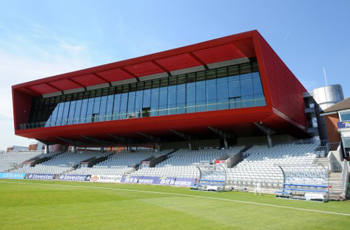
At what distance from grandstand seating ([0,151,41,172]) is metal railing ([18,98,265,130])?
8377 millimetres

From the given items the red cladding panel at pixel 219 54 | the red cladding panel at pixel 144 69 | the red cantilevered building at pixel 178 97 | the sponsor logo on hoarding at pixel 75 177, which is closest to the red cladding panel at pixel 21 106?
the red cantilevered building at pixel 178 97

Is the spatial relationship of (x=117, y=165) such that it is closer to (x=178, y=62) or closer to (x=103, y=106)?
(x=103, y=106)

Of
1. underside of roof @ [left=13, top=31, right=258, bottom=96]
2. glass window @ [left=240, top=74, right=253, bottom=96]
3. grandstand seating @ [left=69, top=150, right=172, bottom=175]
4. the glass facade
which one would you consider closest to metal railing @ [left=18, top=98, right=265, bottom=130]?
the glass facade

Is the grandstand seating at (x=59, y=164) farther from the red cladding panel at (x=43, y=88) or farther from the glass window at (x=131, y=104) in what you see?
the glass window at (x=131, y=104)

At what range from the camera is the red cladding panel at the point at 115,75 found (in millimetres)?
29542

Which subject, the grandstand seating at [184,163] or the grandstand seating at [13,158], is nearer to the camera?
the grandstand seating at [184,163]

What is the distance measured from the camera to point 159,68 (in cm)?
2850

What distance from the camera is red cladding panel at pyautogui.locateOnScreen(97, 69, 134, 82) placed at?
29.5 m

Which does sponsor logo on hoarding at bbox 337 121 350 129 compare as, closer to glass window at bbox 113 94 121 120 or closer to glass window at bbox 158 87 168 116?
glass window at bbox 158 87 168 116

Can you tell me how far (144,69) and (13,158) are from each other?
1268 inches

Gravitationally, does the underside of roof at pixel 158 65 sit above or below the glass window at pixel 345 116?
above

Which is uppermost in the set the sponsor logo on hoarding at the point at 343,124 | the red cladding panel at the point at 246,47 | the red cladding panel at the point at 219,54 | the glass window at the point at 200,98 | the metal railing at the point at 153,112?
the red cladding panel at the point at 219,54

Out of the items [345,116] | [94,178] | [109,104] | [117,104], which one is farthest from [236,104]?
[94,178]

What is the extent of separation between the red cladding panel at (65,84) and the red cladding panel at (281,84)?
2505cm
